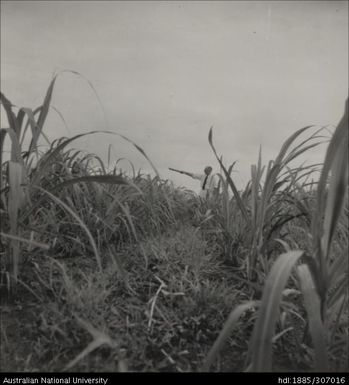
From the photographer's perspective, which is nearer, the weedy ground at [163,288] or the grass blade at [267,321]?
the grass blade at [267,321]

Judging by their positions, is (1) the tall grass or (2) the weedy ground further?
(2) the weedy ground

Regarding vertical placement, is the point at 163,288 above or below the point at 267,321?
below

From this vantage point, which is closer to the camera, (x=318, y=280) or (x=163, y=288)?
(x=318, y=280)

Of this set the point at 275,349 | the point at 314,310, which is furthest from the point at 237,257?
the point at 314,310

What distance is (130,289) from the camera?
156cm

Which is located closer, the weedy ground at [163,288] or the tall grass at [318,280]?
the tall grass at [318,280]

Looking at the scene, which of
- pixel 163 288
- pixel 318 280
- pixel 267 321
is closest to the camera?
pixel 267 321

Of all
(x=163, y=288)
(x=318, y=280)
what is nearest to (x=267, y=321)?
(x=318, y=280)

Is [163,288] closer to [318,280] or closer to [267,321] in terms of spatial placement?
[318,280]

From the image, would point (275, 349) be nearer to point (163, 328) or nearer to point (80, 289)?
point (163, 328)

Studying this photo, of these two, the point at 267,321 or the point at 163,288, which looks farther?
the point at 163,288

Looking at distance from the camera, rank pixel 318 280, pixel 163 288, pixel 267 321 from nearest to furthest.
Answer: pixel 267 321 → pixel 318 280 → pixel 163 288

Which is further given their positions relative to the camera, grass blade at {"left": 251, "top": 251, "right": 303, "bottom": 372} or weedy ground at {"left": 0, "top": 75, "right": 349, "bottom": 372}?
weedy ground at {"left": 0, "top": 75, "right": 349, "bottom": 372}
